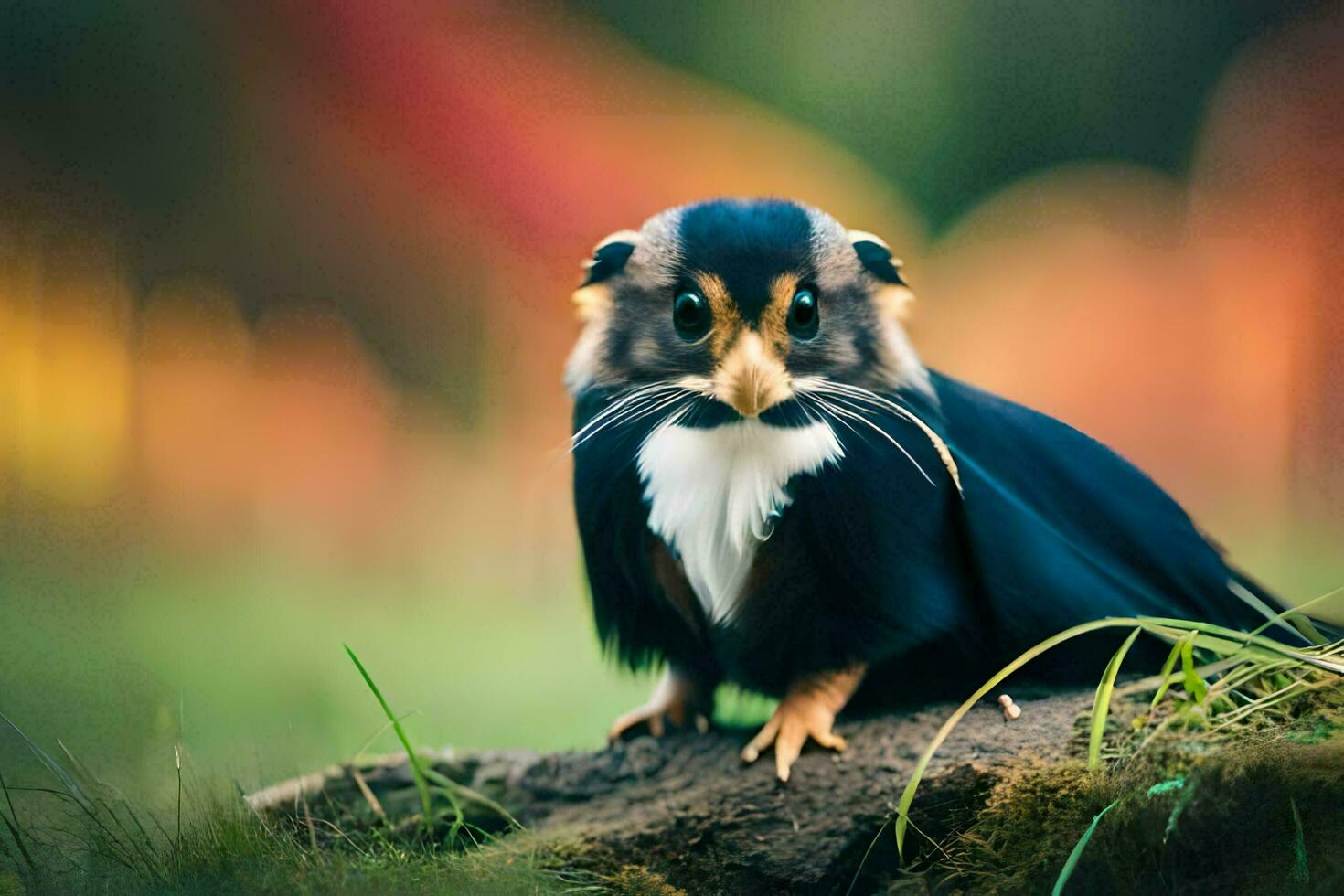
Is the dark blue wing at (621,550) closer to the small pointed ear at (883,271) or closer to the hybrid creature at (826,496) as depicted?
the hybrid creature at (826,496)

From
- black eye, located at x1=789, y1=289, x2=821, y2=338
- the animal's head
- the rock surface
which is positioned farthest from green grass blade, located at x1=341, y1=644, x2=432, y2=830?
black eye, located at x1=789, y1=289, x2=821, y2=338

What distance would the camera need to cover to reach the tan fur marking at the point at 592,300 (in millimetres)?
2061

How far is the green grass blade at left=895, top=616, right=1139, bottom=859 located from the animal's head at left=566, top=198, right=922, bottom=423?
19.3 inches


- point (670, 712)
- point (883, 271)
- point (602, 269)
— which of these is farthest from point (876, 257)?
point (670, 712)

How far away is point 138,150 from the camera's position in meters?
2.27

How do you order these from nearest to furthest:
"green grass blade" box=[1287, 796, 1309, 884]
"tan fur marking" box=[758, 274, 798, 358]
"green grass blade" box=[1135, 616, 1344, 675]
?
"green grass blade" box=[1287, 796, 1309, 884], "green grass blade" box=[1135, 616, 1344, 675], "tan fur marking" box=[758, 274, 798, 358]

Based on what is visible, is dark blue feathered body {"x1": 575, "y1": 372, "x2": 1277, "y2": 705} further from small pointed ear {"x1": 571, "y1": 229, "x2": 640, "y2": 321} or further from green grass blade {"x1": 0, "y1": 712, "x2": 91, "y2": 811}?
green grass blade {"x1": 0, "y1": 712, "x2": 91, "y2": 811}

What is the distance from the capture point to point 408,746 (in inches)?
81.9

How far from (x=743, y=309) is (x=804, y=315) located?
0.11m

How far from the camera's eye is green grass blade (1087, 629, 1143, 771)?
1.76 m

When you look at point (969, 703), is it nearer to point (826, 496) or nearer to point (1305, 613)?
point (826, 496)

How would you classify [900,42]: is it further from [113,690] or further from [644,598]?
[113,690]

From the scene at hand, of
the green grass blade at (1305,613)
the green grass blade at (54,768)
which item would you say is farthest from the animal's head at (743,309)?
the green grass blade at (54,768)

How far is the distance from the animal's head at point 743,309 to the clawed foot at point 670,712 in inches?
23.1
